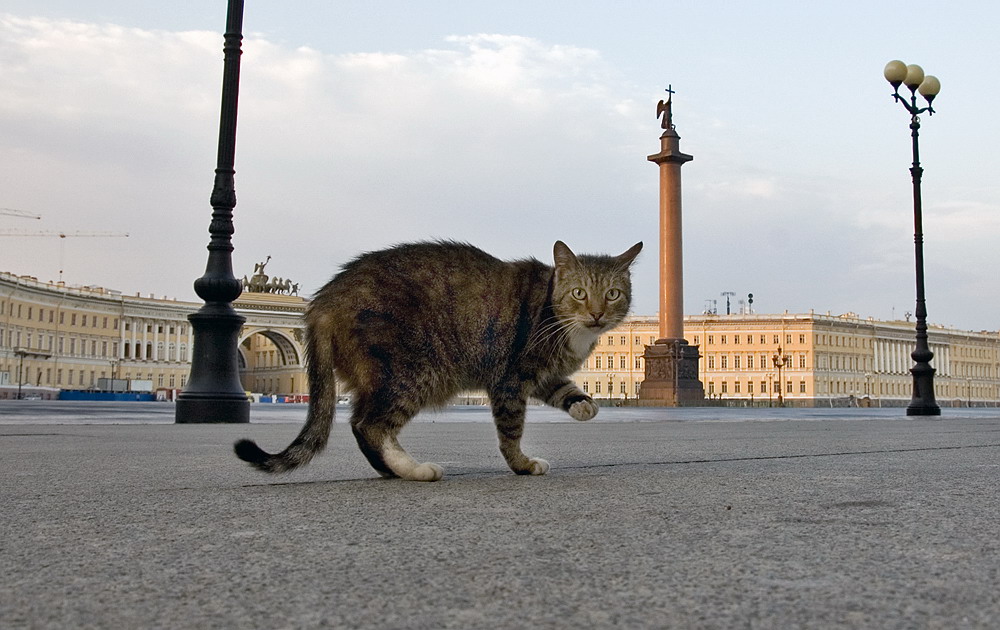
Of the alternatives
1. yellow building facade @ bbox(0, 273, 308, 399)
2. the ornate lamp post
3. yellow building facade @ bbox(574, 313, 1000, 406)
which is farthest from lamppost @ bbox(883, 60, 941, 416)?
yellow building facade @ bbox(574, 313, 1000, 406)

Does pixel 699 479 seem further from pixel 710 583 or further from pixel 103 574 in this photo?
pixel 103 574

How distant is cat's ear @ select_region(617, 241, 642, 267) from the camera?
A: 342 cm

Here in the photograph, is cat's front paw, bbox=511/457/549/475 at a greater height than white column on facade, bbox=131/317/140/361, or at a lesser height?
lesser

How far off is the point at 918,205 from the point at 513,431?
15.9 metres

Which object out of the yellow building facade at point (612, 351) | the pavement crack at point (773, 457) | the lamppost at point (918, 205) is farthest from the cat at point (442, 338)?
the yellow building facade at point (612, 351)

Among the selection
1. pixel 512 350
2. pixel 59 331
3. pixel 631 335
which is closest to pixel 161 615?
pixel 512 350

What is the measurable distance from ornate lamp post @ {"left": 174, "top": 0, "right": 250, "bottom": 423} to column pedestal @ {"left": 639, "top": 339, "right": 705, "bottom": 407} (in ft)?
97.8

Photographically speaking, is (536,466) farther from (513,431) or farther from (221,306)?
(221,306)

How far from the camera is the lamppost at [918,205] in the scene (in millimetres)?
16797

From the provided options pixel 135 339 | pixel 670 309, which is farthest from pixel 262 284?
pixel 670 309

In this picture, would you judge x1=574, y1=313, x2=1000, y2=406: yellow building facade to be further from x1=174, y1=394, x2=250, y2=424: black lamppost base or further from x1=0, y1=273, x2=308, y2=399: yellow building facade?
x1=174, y1=394, x2=250, y2=424: black lamppost base

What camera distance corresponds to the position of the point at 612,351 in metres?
104

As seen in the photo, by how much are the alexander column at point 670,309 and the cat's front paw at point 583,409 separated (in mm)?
35086

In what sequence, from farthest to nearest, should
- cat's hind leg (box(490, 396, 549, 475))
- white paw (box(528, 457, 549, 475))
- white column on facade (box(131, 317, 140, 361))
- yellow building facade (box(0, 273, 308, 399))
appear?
white column on facade (box(131, 317, 140, 361)) < yellow building facade (box(0, 273, 308, 399)) < white paw (box(528, 457, 549, 475)) < cat's hind leg (box(490, 396, 549, 475))
